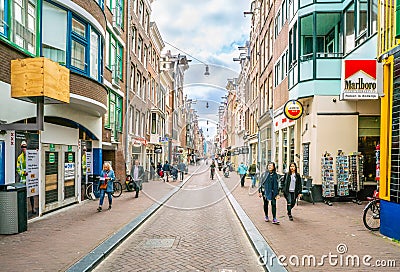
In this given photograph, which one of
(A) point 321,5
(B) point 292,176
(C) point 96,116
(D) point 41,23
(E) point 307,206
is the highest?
(A) point 321,5

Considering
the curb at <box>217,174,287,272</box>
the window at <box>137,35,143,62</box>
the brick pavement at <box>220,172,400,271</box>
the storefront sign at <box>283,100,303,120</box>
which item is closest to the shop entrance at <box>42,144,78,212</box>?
the curb at <box>217,174,287,272</box>

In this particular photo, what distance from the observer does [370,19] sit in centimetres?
1231

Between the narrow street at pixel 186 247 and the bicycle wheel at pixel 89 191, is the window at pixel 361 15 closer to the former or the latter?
the narrow street at pixel 186 247

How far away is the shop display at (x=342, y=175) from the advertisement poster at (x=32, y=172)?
10.4 metres

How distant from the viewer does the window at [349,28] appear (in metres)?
15.1

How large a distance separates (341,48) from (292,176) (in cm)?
692

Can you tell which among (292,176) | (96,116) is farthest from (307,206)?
(96,116)

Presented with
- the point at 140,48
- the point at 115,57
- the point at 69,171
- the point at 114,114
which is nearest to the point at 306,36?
the point at 115,57

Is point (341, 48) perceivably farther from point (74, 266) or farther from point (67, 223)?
point (74, 266)

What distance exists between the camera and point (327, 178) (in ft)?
48.1

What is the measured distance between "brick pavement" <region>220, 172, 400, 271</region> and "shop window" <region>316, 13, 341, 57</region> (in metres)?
6.66

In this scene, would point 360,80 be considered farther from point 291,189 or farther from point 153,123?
point 153,123

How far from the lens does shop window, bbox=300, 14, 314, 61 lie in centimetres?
1669

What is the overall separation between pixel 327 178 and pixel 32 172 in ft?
33.3
